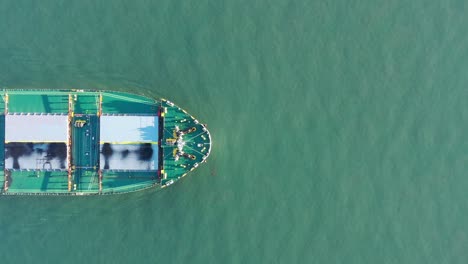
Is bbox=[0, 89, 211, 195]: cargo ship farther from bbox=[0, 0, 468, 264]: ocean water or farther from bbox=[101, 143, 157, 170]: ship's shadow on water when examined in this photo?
bbox=[0, 0, 468, 264]: ocean water

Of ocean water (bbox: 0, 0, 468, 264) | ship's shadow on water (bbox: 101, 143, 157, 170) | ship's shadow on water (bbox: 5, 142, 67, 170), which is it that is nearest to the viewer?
ship's shadow on water (bbox: 5, 142, 67, 170)

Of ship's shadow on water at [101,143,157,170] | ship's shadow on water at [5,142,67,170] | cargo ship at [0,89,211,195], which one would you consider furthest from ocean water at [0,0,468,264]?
ship's shadow on water at [5,142,67,170]

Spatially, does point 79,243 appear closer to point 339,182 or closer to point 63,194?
point 63,194

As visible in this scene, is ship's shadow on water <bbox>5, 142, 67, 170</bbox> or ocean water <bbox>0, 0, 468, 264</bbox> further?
ocean water <bbox>0, 0, 468, 264</bbox>

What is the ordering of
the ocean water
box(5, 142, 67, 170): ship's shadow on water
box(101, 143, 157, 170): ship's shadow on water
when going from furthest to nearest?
the ocean water
box(101, 143, 157, 170): ship's shadow on water
box(5, 142, 67, 170): ship's shadow on water

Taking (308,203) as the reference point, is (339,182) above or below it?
above

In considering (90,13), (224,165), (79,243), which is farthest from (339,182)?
(90,13)
